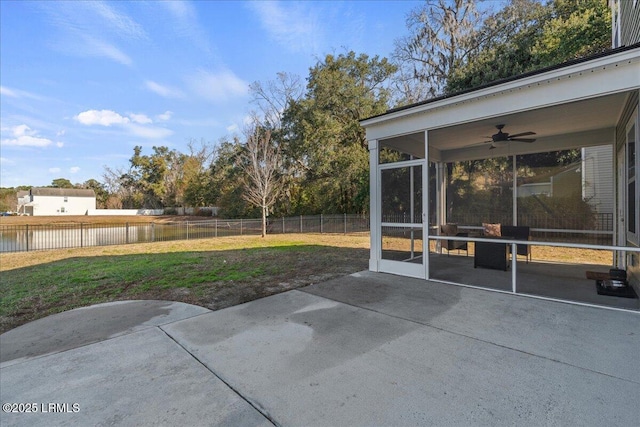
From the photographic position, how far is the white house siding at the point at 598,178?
6250mm

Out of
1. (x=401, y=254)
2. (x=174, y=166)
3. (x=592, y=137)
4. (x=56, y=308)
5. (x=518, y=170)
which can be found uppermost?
(x=174, y=166)

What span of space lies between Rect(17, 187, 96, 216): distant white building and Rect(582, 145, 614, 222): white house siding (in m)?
54.2

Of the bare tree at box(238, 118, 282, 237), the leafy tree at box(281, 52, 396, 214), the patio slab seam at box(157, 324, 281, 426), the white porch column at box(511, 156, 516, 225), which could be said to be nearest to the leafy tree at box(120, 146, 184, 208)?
the bare tree at box(238, 118, 282, 237)

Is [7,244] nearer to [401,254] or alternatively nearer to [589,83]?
[401,254]

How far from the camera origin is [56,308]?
4414 millimetres

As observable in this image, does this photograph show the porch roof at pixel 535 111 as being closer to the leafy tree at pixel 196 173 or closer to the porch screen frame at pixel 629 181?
the porch screen frame at pixel 629 181

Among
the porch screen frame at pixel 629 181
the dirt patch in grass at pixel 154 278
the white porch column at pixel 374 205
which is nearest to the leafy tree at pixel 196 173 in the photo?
the dirt patch in grass at pixel 154 278

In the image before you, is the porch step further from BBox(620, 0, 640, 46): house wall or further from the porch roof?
BBox(620, 0, 640, 46): house wall

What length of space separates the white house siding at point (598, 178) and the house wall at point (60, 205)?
2157 inches

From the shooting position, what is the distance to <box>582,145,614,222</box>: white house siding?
6250 mm

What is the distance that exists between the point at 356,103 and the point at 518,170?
40.3 feet

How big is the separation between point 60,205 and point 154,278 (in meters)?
51.1

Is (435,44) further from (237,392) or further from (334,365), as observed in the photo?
(237,392)

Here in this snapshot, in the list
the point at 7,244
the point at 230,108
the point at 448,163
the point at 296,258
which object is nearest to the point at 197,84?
the point at 230,108
